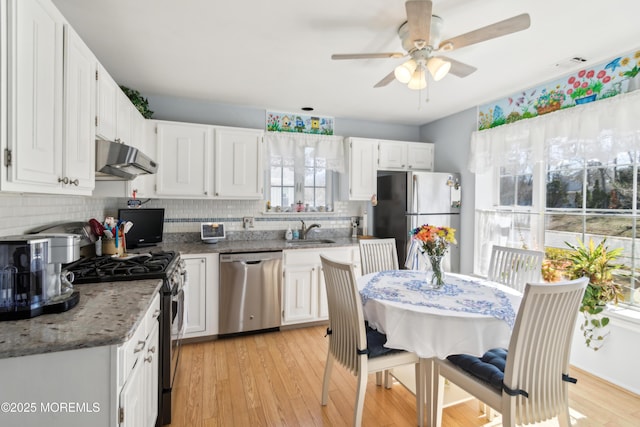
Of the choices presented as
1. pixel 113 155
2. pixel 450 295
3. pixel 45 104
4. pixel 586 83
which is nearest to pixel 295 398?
pixel 450 295

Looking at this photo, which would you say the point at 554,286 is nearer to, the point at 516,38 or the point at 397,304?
the point at 397,304

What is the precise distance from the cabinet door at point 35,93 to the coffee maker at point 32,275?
0.23 m

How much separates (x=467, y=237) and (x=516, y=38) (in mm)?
2268

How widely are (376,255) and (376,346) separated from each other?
43.3 inches

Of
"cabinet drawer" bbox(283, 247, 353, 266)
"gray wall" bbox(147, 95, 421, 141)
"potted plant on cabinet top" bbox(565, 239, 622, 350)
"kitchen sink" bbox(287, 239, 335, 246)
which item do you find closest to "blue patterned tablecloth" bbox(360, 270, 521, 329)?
"potted plant on cabinet top" bbox(565, 239, 622, 350)

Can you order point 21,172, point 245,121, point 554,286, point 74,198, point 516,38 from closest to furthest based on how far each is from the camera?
1. point 21,172
2. point 554,286
3. point 516,38
4. point 74,198
5. point 245,121

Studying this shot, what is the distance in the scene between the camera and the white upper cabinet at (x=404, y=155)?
4051mm

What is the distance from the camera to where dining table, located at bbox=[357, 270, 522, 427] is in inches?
62.7

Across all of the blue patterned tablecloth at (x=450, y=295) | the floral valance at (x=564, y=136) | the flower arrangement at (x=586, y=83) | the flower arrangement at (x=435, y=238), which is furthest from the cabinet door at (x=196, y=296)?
the flower arrangement at (x=586, y=83)

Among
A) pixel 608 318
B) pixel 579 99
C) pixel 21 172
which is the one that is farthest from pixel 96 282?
pixel 579 99

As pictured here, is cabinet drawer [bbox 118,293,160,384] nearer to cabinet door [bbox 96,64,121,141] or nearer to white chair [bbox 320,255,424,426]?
white chair [bbox 320,255,424,426]

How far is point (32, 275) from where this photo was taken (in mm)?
1207

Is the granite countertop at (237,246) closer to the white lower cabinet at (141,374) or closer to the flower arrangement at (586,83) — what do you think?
the white lower cabinet at (141,374)

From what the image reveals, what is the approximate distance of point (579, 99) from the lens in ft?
8.82
